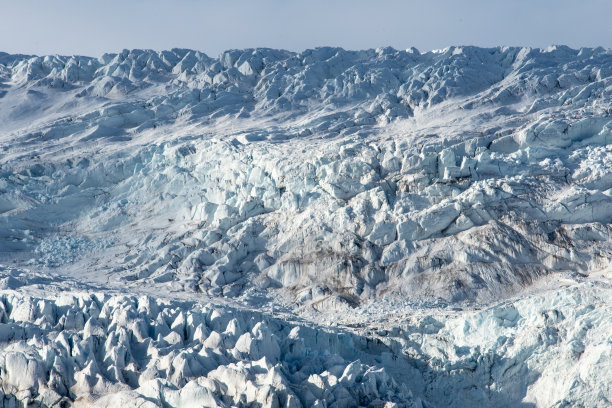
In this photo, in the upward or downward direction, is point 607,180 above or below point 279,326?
above

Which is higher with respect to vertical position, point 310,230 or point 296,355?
point 310,230

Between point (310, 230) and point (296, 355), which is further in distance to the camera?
point (310, 230)

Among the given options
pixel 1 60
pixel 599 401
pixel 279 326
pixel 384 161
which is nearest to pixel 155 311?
pixel 279 326

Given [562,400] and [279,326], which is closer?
[562,400]

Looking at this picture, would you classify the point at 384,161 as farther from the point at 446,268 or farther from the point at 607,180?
the point at 607,180

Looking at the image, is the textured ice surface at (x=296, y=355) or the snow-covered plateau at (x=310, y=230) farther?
the snow-covered plateau at (x=310, y=230)

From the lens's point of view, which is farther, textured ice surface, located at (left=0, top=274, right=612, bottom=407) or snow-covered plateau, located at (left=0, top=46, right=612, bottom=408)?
snow-covered plateau, located at (left=0, top=46, right=612, bottom=408)

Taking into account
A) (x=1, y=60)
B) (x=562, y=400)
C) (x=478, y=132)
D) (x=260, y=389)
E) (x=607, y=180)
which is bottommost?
(x=562, y=400)

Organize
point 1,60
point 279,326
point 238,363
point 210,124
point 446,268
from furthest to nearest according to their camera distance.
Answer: point 1,60 < point 210,124 < point 446,268 < point 279,326 < point 238,363
